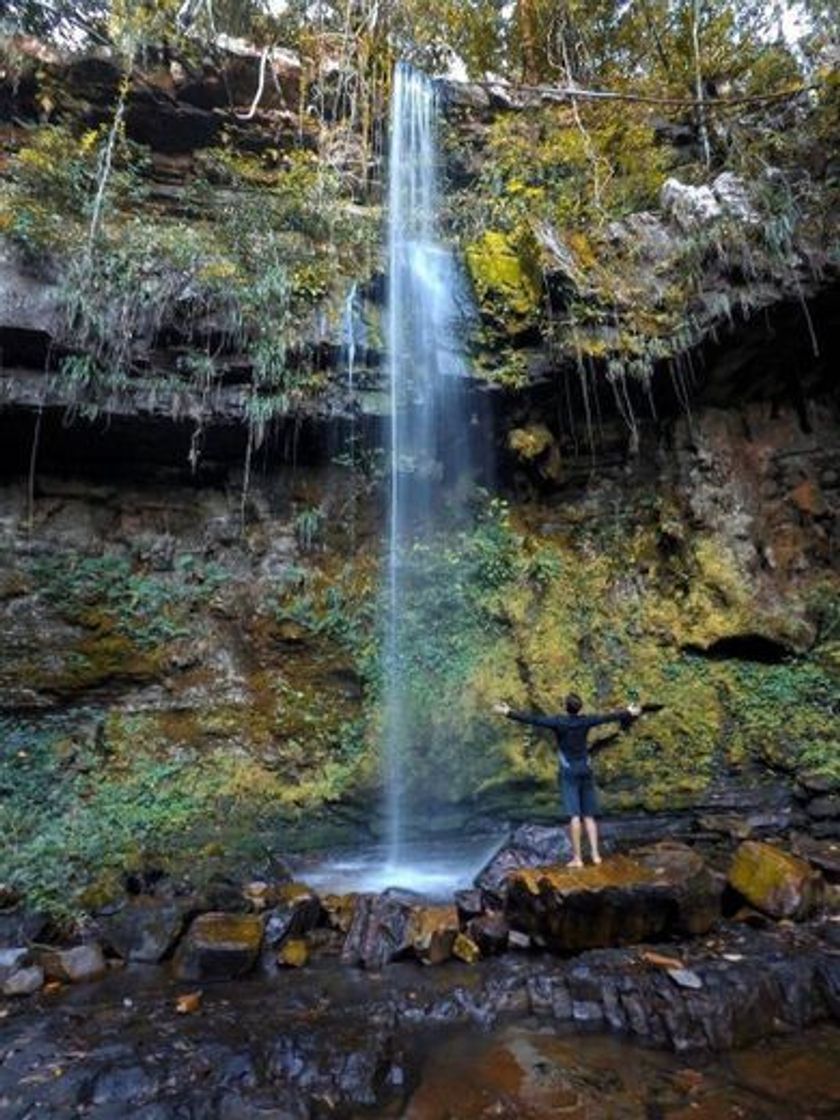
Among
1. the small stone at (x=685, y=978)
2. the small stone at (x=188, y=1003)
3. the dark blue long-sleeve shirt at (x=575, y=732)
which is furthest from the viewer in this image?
the dark blue long-sleeve shirt at (x=575, y=732)

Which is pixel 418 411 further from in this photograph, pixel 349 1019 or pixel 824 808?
pixel 349 1019

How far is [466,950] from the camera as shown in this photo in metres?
4.85

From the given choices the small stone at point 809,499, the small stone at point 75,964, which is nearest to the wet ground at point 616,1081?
the small stone at point 75,964

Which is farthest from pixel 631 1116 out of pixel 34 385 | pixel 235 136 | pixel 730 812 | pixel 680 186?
pixel 235 136

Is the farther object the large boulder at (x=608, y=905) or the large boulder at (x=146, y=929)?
the large boulder at (x=146, y=929)

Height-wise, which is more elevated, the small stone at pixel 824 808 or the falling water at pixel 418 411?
the falling water at pixel 418 411

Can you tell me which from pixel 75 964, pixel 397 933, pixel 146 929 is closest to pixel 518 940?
pixel 397 933

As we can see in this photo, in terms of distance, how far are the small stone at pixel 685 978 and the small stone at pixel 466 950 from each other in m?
1.29

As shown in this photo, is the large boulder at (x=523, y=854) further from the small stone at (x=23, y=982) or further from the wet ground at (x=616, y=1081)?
the small stone at (x=23, y=982)

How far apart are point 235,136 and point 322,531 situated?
547 cm

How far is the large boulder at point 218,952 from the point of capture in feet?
15.4

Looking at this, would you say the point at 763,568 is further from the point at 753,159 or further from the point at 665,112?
the point at 665,112

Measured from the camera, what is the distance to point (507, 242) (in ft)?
28.8

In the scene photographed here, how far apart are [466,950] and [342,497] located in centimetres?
546
